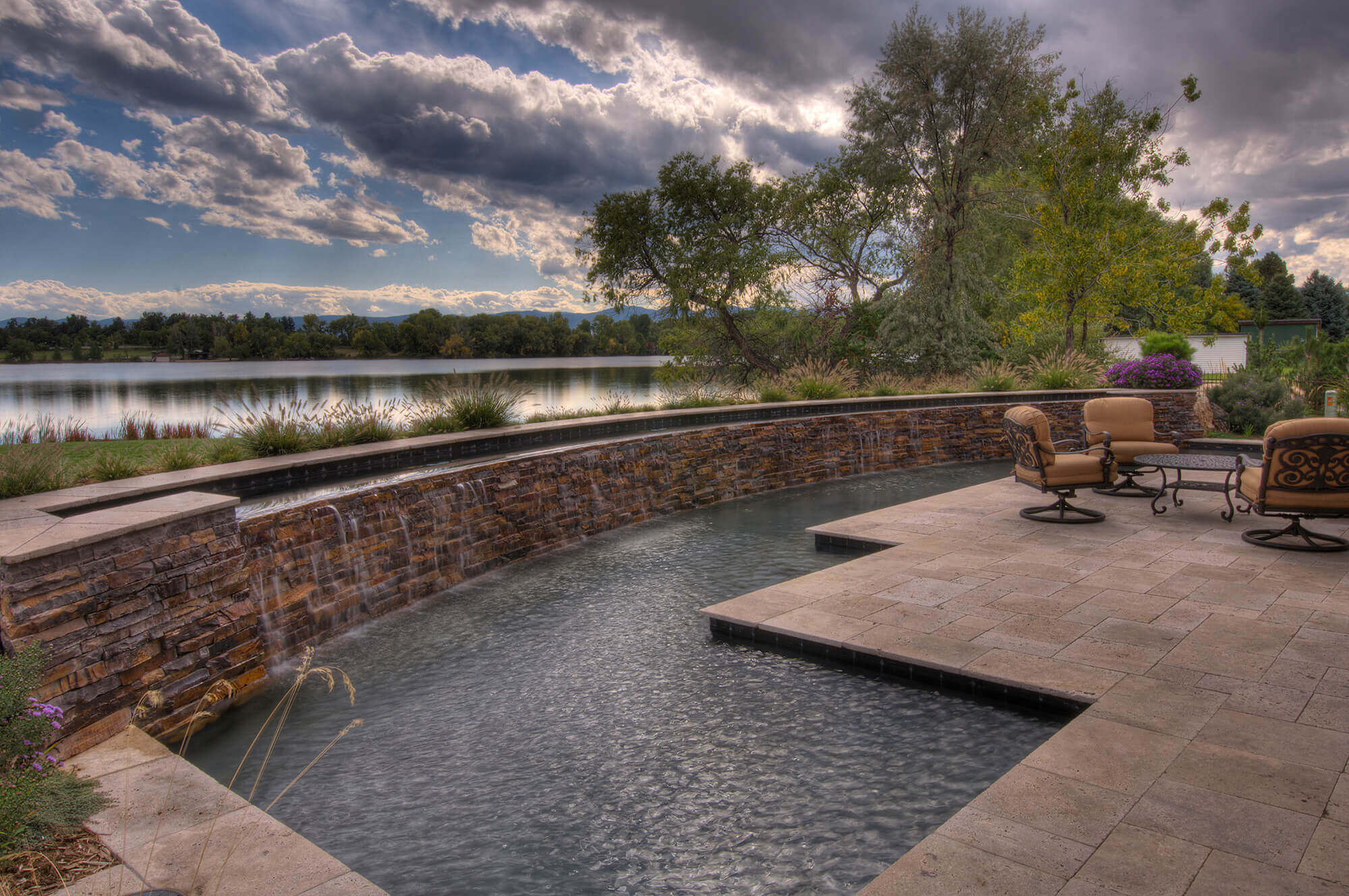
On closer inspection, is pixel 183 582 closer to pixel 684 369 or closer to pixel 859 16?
pixel 859 16

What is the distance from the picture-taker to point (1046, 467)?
20.5 ft

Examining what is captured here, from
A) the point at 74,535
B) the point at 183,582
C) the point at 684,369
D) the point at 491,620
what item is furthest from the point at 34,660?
the point at 684,369

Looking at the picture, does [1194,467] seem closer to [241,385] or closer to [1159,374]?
[1159,374]

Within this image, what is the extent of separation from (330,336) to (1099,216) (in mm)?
31026

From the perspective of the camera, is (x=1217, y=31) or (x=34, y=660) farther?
(x=1217, y=31)

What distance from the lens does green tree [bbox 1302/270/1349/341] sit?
45.4 m

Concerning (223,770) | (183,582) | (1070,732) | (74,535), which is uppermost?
(74,535)

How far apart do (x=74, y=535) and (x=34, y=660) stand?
0.84 meters

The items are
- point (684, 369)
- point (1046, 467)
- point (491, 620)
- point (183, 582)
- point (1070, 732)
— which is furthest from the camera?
point (684, 369)

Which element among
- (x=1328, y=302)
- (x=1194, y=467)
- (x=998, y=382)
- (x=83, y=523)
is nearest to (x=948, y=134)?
(x=998, y=382)

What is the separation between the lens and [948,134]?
17.1 metres

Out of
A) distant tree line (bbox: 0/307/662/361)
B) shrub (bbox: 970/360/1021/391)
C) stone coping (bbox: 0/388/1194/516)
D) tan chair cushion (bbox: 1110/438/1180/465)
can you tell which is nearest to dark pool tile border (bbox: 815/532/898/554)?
stone coping (bbox: 0/388/1194/516)

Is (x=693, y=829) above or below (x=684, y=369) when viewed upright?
below

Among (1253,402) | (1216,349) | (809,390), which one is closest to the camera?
(809,390)
